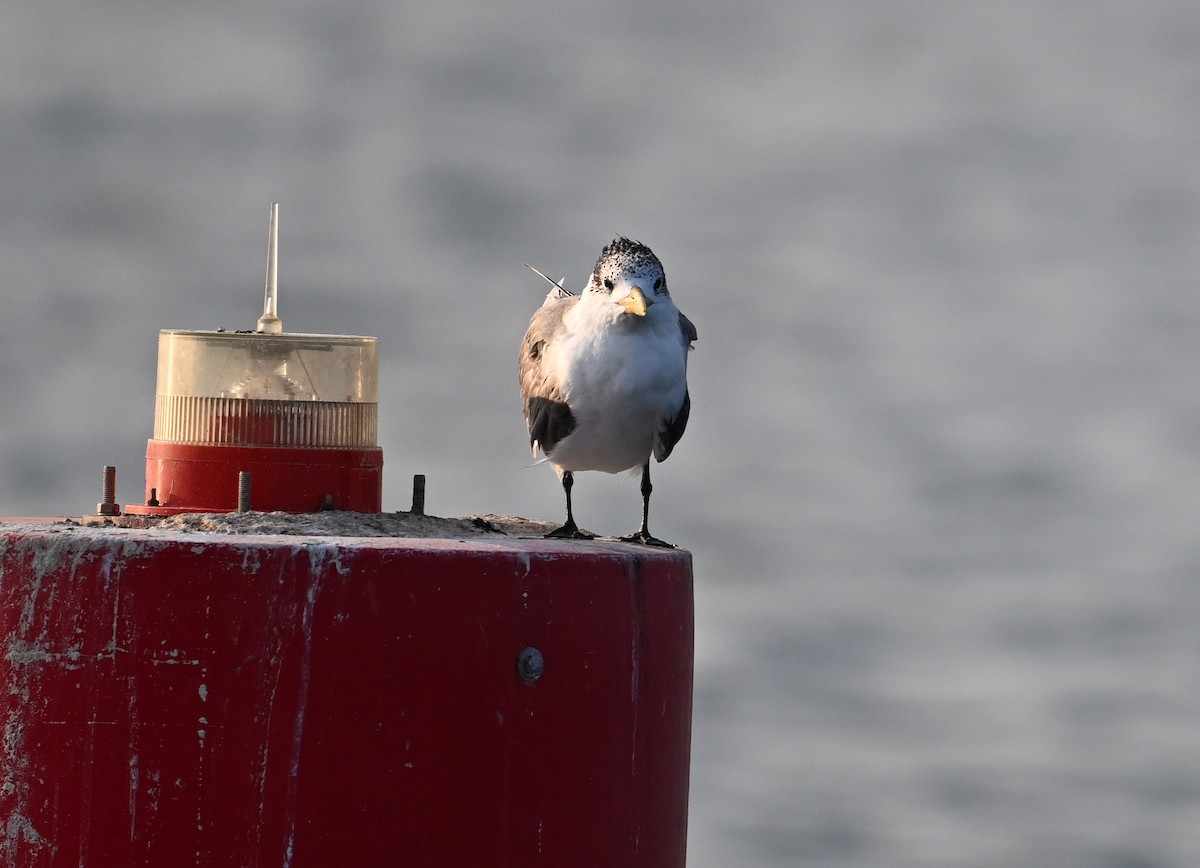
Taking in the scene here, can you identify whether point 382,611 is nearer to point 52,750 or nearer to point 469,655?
point 469,655

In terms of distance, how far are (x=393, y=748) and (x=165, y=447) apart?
1.64 meters

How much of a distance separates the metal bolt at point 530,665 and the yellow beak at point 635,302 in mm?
→ 1569

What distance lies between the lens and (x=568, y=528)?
5.16m

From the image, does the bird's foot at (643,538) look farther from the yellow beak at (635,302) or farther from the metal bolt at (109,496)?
the metal bolt at (109,496)

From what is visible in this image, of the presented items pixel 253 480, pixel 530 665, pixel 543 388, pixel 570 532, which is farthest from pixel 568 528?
pixel 530 665

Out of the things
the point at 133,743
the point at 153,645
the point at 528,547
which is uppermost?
the point at 528,547

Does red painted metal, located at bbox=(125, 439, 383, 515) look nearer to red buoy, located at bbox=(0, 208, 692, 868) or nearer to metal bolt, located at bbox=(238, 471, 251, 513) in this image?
metal bolt, located at bbox=(238, 471, 251, 513)

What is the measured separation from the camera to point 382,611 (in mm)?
3523

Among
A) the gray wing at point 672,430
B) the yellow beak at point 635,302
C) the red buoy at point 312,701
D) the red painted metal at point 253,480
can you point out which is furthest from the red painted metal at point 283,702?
the gray wing at point 672,430

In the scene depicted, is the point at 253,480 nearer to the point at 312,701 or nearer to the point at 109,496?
the point at 109,496

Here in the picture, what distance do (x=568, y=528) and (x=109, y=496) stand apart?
57.1 inches

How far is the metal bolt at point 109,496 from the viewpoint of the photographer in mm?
4598

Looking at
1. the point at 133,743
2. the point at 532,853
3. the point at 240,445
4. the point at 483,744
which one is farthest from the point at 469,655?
the point at 240,445

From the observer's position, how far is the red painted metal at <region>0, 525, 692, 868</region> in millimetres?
3447
